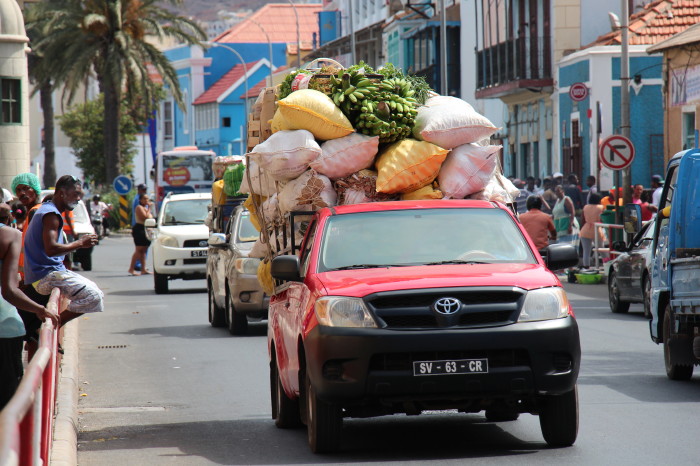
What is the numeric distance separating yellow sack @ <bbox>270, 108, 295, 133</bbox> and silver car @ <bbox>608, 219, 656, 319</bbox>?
9.45 m

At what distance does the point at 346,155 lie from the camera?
1061cm

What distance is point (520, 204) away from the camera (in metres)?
33.2

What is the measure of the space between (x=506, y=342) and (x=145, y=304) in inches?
671

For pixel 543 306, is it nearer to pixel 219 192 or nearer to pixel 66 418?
pixel 66 418

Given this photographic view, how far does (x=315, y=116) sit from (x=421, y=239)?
1672mm

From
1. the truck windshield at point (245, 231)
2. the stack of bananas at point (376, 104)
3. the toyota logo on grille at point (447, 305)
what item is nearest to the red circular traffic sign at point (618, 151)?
the truck windshield at point (245, 231)

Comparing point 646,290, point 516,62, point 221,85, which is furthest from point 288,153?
point 221,85

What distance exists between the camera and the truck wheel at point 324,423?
881 centimetres

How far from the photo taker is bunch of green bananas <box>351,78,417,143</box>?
10648mm

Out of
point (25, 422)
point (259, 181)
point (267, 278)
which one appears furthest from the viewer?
point (259, 181)

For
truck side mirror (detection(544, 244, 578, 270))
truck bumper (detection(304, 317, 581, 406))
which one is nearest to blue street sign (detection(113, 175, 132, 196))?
truck side mirror (detection(544, 244, 578, 270))

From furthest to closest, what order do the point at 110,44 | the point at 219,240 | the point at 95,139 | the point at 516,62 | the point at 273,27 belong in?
the point at 273,27 → the point at 95,139 → the point at 110,44 → the point at 516,62 → the point at 219,240

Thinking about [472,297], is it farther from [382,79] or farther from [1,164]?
[1,164]

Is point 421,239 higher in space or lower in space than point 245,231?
higher
